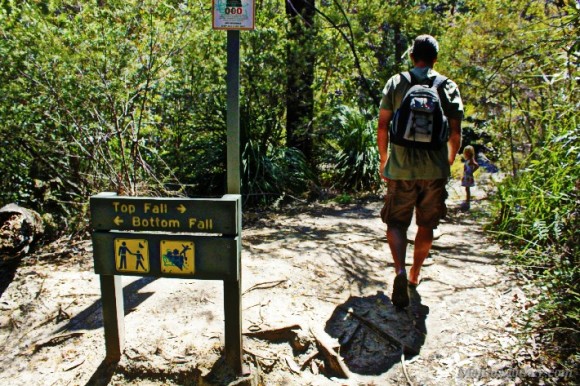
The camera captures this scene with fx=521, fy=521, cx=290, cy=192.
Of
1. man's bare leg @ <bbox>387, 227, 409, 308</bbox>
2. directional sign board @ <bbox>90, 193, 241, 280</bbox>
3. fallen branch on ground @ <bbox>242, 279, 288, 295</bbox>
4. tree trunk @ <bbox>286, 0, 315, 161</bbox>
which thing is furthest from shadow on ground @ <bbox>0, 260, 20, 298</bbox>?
tree trunk @ <bbox>286, 0, 315, 161</bbox>

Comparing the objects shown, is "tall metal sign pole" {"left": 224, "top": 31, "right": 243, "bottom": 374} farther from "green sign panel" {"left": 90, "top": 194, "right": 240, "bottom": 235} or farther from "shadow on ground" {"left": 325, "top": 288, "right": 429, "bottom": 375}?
"shadow on ground" {"left": 325, "top": 288, "right": 429, "bottom": 375}

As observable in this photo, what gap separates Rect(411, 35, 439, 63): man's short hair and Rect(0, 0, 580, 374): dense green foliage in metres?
1.07

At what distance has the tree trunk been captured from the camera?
25.5 ft

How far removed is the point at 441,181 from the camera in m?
3.69

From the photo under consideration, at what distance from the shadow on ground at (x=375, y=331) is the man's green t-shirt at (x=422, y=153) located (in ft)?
3.28

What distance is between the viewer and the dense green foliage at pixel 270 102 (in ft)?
15.4

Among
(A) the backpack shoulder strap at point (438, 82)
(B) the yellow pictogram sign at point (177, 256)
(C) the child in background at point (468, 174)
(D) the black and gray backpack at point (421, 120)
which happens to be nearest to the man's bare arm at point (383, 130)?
(D) the black and gray backpack at point (421, 120)

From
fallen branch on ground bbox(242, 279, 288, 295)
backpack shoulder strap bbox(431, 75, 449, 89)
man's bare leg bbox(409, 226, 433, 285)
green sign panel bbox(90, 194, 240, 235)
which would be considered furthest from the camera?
fallen branch on ground bbox(242, 279, 288, 295)

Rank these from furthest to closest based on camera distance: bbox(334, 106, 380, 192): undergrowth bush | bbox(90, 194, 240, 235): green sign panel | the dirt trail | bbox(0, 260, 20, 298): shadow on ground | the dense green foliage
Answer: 1. bbox(334, 106, 380, 192): undergrowth bush
2. the dense green foliage
3. bbox(0, 260, 20, 298): shadow on ground
4. the dirt trail
5. bbox(90, 194, 240, 235): green sign panel

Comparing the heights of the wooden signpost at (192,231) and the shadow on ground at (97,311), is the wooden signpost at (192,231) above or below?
above

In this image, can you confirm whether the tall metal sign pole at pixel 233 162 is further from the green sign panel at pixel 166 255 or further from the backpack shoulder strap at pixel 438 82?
the backpack shoulder strap at pixel 438 82

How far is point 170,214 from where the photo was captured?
2.95 metres

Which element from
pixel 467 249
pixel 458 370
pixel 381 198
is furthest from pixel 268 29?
pixel 458 370

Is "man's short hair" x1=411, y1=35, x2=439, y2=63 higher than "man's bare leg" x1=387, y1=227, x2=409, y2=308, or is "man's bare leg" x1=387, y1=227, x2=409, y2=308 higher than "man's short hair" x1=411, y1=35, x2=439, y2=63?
"man's short hair" x1=411, y1=35, x2=439, y2=63
